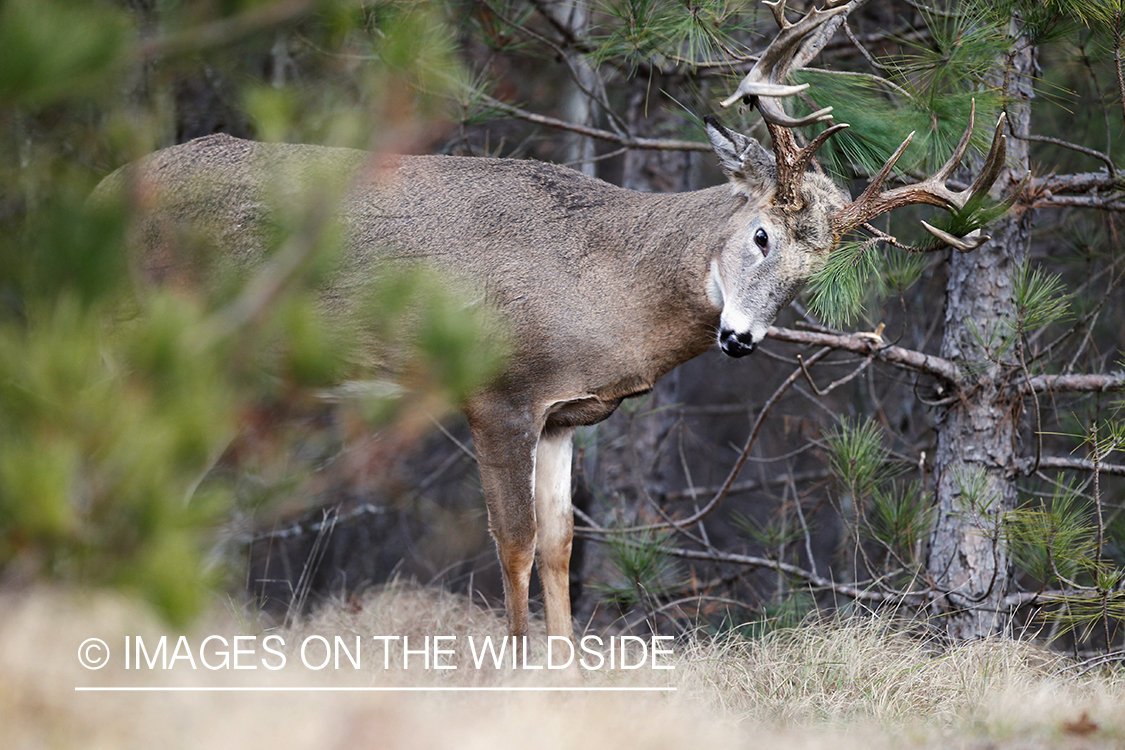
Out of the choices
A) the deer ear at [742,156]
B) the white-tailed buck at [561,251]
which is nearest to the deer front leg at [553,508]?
the white-tailed buck at [561,251]

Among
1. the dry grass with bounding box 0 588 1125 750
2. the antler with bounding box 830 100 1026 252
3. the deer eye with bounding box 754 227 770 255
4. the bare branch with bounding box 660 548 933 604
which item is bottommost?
the bare branch with bounding box 660 548 933 604

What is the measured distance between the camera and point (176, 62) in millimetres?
3098

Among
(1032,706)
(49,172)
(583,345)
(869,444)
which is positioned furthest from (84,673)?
(869,444)

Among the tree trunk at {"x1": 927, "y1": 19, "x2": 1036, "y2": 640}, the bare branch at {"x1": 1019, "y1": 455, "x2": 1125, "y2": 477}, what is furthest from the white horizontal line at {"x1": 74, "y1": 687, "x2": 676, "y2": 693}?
the bare branch at {"x1": 1019, "y1": 455, "x2": 1125, "y2": 477}

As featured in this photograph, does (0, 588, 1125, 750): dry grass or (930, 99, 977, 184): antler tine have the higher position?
(930, 99, 977, 184): antler tine

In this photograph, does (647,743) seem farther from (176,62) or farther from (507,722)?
(176,62)

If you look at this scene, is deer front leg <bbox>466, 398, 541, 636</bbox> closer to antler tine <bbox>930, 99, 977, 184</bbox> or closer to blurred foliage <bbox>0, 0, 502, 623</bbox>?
blurred foliage <bbox>0, 0, 502, 623</bbox>

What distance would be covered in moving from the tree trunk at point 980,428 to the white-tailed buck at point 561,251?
110 cm

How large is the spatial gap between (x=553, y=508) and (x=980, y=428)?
240 cm

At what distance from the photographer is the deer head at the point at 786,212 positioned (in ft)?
15.4

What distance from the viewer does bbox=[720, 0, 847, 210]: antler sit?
439cm

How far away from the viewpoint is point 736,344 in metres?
4.70

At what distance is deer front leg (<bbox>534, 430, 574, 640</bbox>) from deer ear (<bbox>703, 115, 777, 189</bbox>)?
1.57 meters

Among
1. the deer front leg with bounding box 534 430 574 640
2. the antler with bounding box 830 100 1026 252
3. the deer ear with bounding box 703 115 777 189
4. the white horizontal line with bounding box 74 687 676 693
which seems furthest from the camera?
the deer front leg with bounding box 534 430 574 640
